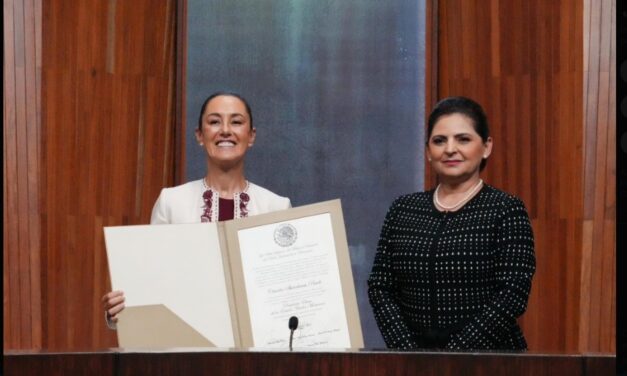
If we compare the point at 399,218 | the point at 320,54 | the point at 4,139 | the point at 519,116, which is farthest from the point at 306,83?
the point at 399,218

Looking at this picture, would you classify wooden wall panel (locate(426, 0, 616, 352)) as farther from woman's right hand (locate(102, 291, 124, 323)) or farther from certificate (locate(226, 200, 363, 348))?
woman's right hand (locate(102, 291, 124, 323))

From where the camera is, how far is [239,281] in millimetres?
2781

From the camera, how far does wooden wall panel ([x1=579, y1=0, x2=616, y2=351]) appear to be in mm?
4016

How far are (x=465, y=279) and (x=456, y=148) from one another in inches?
12.5

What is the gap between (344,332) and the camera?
2809mm

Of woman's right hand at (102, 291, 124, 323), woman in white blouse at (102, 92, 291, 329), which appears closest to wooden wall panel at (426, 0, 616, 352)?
woman in white blouse at (102, 92, 291, 329)

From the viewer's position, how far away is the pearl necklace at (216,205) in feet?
10.4

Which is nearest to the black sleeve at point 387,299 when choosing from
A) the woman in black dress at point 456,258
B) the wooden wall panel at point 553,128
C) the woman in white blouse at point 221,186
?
the woman in black dress at point 456,258

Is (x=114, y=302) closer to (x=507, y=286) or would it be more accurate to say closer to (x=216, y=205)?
(x=216, y=205)

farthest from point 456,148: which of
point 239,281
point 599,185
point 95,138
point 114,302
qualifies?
point 95,138

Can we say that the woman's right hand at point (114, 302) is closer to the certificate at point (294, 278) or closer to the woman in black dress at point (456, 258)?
the certificate at point (294, 278)

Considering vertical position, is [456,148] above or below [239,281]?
above

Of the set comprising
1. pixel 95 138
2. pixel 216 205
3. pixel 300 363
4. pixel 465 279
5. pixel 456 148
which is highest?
pixel 95 138

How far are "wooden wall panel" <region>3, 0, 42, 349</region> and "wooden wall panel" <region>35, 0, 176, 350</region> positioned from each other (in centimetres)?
4
